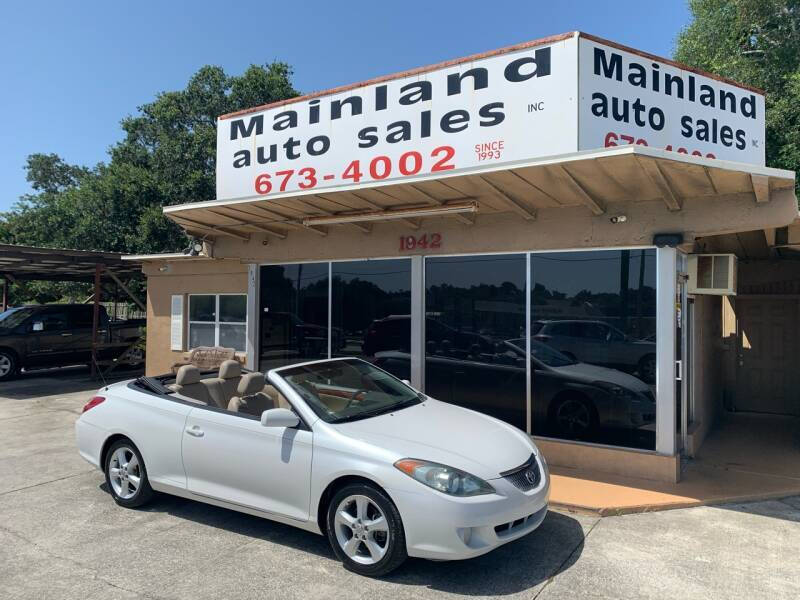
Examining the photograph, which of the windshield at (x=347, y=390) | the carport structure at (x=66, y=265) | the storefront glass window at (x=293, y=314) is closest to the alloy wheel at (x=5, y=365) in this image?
the carport structure at (x=66, y=265)

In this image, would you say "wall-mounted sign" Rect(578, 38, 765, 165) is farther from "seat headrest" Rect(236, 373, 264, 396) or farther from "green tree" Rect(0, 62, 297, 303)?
"green tree" Rect(0, 62, 297, 303)

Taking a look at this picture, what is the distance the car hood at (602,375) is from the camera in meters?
6.00

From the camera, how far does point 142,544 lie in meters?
4.36

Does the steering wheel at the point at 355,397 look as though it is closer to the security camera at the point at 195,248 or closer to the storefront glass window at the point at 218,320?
the security camera at the point at 195,248

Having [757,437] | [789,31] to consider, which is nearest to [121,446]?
[757,437]

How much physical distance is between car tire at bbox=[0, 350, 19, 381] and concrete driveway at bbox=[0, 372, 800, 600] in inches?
408

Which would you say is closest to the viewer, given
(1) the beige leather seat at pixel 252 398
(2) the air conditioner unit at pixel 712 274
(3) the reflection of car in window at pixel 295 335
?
(1) the beige leather seat at pixel 252 398

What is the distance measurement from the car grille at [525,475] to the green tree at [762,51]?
1514 cm

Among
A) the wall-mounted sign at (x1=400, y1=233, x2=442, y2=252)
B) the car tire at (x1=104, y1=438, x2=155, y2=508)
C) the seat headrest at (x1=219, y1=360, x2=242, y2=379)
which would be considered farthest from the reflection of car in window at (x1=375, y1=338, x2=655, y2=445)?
the car tire at (x1=104, y1=438, x2=155, y2=508)

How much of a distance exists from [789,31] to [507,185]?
17.4m

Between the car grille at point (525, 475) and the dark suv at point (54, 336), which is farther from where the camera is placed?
the dark suv at point (54, 336)

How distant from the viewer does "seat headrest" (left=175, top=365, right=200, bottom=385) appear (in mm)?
5293

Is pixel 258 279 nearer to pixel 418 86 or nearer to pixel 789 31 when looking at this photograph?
pixel 418 86

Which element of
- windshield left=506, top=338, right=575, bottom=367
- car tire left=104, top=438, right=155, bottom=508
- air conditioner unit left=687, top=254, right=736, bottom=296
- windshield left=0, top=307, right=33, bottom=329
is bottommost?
car tire left=104, top=438, right=155, bottom=508
